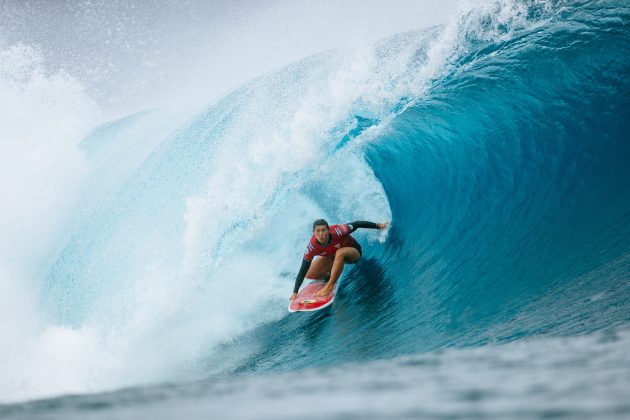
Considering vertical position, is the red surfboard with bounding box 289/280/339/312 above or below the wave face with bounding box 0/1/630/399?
below

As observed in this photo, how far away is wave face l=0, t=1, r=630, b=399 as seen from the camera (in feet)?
13.3

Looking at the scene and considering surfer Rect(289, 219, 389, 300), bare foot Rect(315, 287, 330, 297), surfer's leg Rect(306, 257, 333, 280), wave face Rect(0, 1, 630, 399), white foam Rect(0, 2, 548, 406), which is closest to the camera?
wave face Rect(0, 1, 630, 399)

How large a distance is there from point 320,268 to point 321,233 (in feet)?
2.92

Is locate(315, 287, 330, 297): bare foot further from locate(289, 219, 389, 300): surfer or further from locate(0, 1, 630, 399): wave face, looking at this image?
locate(0, 1, 630, 399): wave face

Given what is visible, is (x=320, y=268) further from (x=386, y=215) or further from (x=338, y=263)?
(x=386, y=215)

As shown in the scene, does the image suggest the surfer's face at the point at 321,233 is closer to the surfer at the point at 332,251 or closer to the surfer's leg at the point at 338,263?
the surfer at the point at 332,251

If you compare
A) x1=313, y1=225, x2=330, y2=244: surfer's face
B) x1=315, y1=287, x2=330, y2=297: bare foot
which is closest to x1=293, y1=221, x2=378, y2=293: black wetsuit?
x1=313, y1=225, x2=330, y2=244: surfer's face

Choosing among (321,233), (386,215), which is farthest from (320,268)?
(386,215)

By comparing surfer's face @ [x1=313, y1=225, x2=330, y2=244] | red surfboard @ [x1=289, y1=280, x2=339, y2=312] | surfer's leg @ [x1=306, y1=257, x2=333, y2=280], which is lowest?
red surfboard @ [x1=289, y1=280, x2=339, y2=312]

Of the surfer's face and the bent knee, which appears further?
the bent knee

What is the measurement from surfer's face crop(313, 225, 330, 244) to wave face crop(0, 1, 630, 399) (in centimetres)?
84

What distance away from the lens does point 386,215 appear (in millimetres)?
6875

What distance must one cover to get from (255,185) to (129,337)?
3.06 metres

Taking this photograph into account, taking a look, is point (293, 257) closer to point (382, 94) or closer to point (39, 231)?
point (382, 94)
